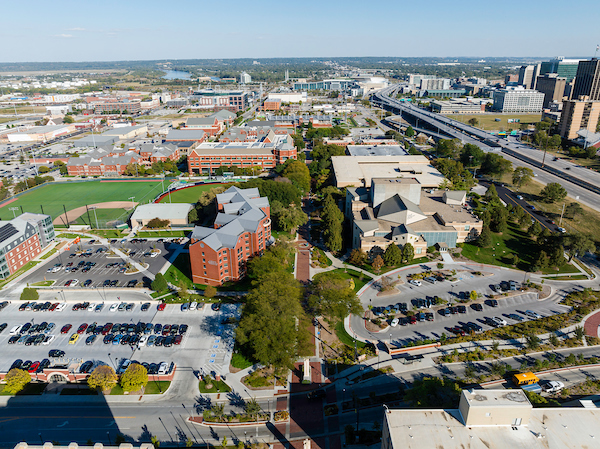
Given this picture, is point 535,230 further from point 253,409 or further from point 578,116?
point 578,116

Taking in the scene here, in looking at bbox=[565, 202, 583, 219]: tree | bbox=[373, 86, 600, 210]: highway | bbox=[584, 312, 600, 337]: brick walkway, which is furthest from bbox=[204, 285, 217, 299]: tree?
bbox=[373, 86, 600, 210]: highway

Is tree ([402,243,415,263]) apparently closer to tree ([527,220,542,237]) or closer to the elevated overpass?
tree ([527,220,542,237])

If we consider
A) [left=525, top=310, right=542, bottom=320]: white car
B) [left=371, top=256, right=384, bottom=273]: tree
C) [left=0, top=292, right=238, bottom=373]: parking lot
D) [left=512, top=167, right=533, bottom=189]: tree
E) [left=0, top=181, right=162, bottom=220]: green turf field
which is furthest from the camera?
[left=512, top=167, right=533, bottom=189]: tree

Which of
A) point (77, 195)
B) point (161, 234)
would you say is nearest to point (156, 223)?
point (161, 234)

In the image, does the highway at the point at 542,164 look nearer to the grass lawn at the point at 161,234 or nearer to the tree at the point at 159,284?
the grass lawn at the point at 161,234

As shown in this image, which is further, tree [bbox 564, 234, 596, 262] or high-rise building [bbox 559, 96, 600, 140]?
high-rise building [bbox 559, 96, 600, 140]
